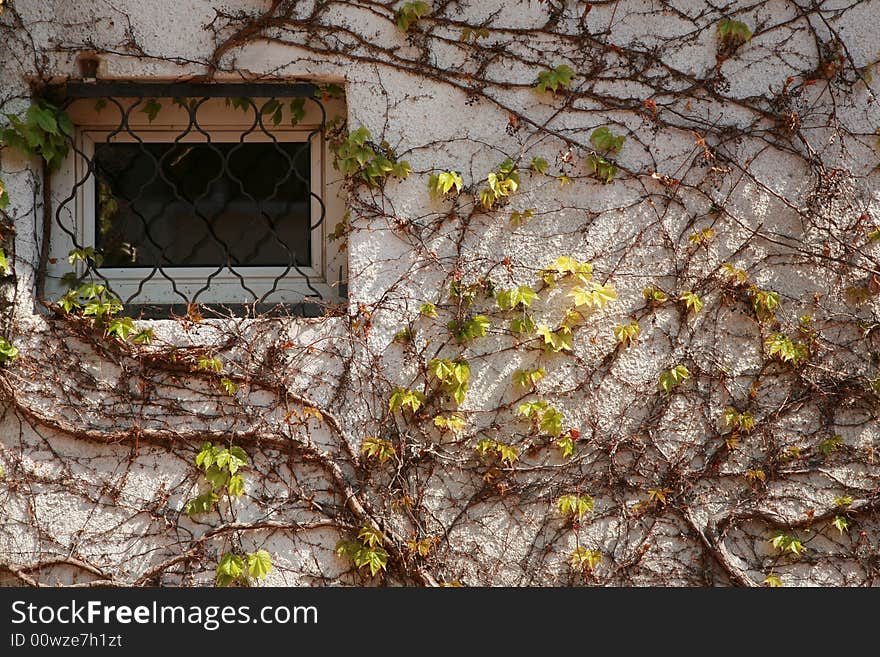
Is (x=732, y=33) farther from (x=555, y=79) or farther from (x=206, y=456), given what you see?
(x=206, y=456)

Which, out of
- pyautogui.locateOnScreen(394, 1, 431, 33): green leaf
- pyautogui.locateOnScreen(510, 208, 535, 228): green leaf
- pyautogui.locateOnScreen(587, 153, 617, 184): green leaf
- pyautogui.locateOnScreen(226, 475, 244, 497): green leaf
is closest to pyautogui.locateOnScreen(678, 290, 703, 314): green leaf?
pyautogui.locateOnScreen(587, 153, 617, 184): green leaf

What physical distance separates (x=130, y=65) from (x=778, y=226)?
251 cm

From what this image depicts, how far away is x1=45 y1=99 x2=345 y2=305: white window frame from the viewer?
395 centimetres

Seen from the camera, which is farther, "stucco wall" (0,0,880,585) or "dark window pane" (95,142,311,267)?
"dark window pane" (95,142,311,267)

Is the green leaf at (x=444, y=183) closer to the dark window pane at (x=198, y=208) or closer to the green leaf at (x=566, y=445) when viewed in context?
the dark window pane at (x=198, y=208)

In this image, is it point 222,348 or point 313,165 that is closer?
point 222,348

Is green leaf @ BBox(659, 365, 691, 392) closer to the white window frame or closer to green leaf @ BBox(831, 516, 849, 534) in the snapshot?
green leaf @ BBox(831, 516, 849, 534)

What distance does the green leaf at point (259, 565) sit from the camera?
3.62 m

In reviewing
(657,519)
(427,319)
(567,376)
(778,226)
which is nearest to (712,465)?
(657,519)

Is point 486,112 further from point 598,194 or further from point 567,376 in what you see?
point 567,376

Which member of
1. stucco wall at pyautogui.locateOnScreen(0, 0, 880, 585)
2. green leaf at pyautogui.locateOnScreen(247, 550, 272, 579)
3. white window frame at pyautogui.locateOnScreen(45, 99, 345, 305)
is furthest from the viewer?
white window frame at pyautogui.locateOnScreen(45, 99, 345, 305)

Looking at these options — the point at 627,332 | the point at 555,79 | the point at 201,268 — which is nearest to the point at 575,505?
the point at 627,332

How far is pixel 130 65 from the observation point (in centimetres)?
381

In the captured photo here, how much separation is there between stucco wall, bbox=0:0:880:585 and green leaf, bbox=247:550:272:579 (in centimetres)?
7
